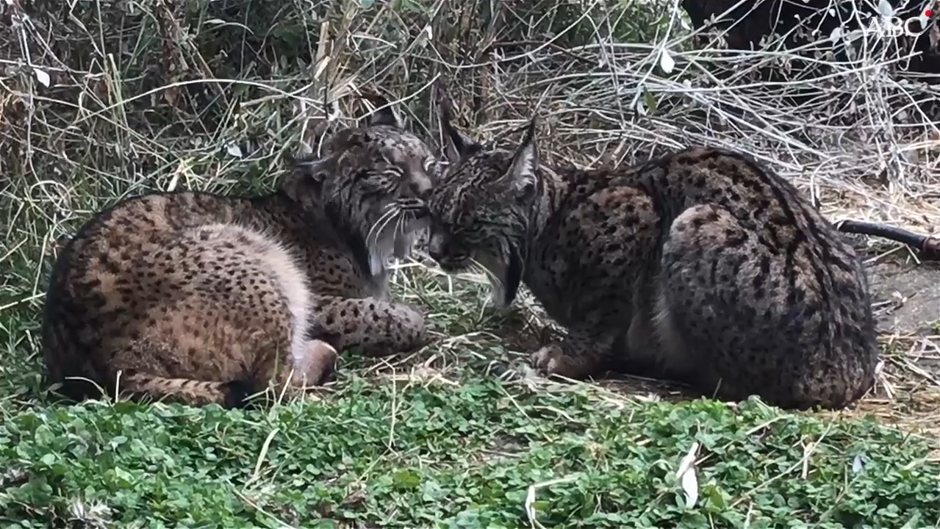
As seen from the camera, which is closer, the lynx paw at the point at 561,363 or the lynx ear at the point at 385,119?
the lynx paw at the point at 561,363

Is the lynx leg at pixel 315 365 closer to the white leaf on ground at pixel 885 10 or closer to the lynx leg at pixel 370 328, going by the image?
the lynx leg at pixel 370 328

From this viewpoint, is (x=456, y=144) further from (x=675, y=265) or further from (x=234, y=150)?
(x=234, y=150)

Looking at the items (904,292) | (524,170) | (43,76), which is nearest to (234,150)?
(43,76)

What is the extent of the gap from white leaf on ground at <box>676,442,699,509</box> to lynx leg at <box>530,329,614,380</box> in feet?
4.37

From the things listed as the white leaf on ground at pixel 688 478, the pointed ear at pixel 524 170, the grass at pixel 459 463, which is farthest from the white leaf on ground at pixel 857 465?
the pointed ear at pixel 524 170

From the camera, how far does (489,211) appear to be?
5418 mm

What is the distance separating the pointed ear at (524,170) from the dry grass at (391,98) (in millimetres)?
684

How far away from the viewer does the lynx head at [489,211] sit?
17.7 feet

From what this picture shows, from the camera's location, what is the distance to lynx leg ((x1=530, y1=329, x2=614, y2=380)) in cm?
516

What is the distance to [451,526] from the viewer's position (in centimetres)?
346

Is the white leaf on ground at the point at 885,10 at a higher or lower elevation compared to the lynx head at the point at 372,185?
higher

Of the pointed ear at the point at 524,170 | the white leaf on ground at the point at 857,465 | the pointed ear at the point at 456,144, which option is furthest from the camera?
the pointed ear at the point at 456,144

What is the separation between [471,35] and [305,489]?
411 cm

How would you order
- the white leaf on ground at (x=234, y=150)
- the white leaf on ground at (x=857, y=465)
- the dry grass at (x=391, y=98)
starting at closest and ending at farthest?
1. the white leaf on ground at (x=857, y=465)
2. the dry grass at (x=391, y=98)
3. the white leaf on ground at (x=234, y=150)
